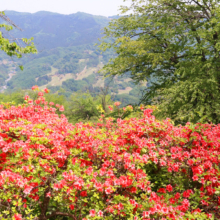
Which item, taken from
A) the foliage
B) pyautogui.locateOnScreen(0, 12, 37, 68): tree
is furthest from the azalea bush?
the foliage

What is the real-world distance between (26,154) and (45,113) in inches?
109

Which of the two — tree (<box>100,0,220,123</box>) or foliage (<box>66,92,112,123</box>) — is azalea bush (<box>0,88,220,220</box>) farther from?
foliage (<box>66,92,112,123</box>)

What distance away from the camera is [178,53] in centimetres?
1375

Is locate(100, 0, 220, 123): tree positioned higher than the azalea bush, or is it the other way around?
locate(100, 0, 220, 123): tree

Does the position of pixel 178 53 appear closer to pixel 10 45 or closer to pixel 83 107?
pixel 10 45

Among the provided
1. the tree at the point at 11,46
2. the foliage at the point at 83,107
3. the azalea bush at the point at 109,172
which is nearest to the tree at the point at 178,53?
the azalea bush at the point at 109,172

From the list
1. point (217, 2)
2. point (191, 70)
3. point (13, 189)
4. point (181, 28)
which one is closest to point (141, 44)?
point (181, 28)

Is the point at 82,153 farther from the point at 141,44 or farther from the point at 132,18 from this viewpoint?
the point at 132,18

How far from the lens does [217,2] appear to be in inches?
448

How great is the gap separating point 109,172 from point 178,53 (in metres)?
12.7

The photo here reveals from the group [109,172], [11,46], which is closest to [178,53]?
[11,46]

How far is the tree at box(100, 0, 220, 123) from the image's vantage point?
10.2 metres

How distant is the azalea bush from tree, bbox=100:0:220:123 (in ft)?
13.9

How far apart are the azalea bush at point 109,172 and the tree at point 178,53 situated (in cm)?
422
